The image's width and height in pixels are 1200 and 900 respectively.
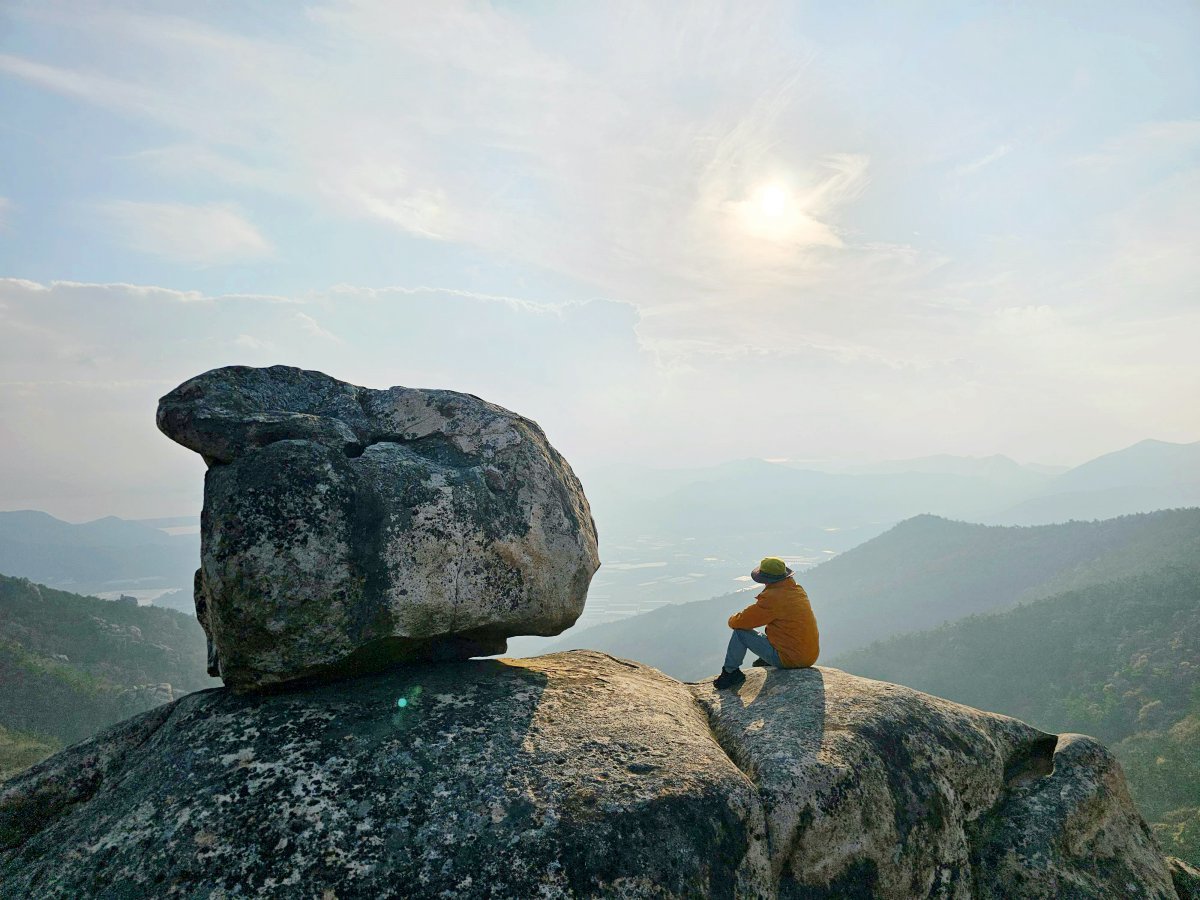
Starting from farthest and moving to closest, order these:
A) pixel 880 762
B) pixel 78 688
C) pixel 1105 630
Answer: pixel 1105 630 → pixel 78 688 → pixel 880 762

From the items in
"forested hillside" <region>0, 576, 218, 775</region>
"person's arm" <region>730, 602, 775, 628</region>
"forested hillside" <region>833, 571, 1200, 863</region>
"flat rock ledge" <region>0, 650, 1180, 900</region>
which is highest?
"person's arm" <region>730, 602, 775, 628</region>

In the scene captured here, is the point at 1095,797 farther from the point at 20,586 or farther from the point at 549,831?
the point at 20,586

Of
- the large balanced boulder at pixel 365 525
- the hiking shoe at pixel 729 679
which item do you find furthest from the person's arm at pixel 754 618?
the large balanced boulder at pixel 365 525

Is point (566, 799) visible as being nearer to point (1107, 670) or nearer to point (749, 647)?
point (749, 647)

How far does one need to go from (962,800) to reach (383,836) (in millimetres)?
8372

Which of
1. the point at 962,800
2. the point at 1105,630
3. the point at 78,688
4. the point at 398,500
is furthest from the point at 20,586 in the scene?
the point at 1105,630

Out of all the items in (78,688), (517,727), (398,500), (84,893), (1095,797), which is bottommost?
(78,688)

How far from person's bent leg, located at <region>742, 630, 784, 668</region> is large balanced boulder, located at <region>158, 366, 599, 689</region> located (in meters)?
3.47

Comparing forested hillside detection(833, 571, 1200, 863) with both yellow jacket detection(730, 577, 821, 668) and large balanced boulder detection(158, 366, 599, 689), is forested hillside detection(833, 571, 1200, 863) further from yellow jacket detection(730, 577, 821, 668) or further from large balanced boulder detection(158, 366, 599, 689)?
large balanced boulder detection(158, 366, 599, 689)

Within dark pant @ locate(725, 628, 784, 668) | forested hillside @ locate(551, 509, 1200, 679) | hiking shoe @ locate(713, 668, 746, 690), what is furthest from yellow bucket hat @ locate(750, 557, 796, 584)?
forested hillside @ locate(551, 509, 1200, 679)

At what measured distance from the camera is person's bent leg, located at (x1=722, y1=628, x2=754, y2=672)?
41.9ft

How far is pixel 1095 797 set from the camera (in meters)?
10.4

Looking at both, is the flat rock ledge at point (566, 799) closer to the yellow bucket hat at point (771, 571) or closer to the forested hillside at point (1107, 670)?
the yellow bucket hat at point (771, 571)

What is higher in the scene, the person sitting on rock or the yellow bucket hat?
the yellow bucket hat
